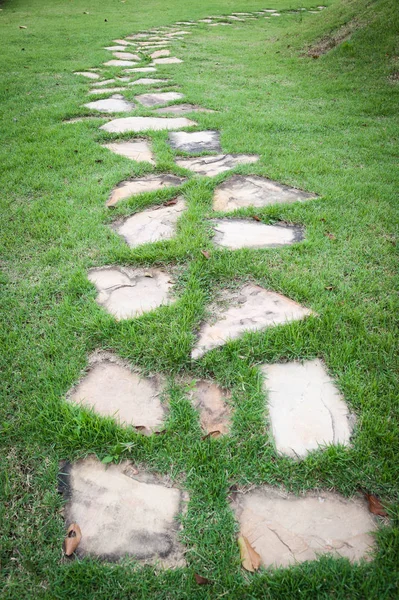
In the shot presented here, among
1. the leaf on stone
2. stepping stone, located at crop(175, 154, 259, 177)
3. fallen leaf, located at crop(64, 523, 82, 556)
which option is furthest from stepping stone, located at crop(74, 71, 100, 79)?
the leaf on stone

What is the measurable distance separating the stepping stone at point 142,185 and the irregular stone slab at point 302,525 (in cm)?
215

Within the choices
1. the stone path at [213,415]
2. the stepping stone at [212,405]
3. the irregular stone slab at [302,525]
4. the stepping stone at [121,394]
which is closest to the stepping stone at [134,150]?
the stone path at [213,415]

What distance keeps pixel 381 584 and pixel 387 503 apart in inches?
9.2

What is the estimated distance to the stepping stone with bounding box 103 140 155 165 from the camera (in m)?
3.32

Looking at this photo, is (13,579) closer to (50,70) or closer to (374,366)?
(374,366)

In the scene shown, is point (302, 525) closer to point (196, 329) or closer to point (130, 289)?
point (196, 329)

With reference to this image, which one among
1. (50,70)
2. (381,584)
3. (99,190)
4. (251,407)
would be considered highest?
(50,70)

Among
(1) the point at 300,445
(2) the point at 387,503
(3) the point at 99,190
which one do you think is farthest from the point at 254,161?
(2) the point at 387,503

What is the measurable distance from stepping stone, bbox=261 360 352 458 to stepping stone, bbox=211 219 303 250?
907 millimetres

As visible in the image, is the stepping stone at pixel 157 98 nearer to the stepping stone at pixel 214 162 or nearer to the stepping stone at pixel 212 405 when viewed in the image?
the stepping stone at pixel 214 162

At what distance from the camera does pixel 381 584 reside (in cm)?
102

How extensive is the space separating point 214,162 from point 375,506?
2.84m

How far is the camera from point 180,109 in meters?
4.53

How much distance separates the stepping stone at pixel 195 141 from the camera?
139 inches
